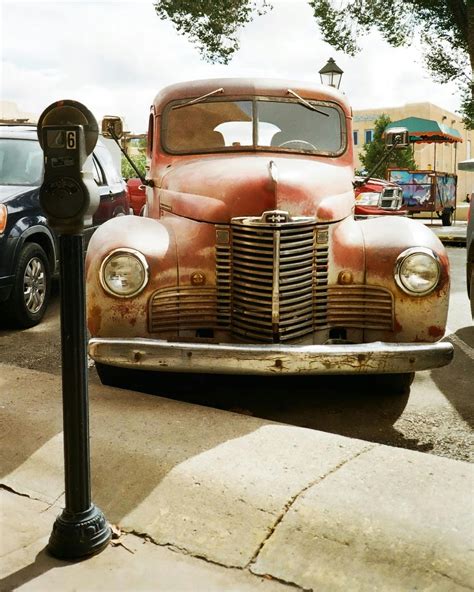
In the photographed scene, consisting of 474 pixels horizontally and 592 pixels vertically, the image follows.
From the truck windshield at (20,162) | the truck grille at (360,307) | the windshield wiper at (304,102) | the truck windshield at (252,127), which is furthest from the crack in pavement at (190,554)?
the truck windshield at (20,162)

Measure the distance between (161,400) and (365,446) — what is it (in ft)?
4.22

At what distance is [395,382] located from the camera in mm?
4645

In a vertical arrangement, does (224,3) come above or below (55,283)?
above

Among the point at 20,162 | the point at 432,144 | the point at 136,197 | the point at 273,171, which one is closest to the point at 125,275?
the point at 273,171

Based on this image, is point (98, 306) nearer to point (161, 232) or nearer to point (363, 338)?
point (161, 232)

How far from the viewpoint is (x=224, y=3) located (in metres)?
18.2

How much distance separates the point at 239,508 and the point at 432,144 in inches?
2176

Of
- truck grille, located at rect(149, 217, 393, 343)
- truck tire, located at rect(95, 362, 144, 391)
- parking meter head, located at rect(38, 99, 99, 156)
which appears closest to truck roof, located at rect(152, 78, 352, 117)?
truck grille, located at rect(149, 217, 393, 343)

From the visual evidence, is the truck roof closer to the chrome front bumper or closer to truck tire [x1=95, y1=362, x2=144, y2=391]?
truck tire [x1=95, y1=362, x2=144, y2=391]

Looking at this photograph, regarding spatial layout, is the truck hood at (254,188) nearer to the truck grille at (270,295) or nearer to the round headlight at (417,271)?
the truck grille at (270,295)

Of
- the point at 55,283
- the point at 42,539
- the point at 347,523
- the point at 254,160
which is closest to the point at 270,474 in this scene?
the point at 347,523

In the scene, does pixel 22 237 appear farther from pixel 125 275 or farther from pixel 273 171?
pixel 273 171

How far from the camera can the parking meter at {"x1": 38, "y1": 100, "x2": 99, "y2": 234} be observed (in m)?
2.49

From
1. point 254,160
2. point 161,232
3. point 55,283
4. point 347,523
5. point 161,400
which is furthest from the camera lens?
point 55,283
